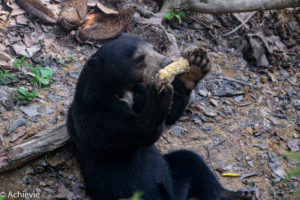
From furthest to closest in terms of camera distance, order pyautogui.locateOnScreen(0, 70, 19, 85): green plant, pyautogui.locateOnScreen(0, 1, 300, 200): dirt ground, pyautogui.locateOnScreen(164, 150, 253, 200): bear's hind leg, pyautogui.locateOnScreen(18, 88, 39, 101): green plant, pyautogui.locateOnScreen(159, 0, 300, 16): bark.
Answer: pyautogui.locateOnScreen(159, 0, 300, 16): bark → pyautogui.locateOnScreen(0, 70, 19, 85): green plant → pyautogui.locateOnScreen(18, 88, 39, 101): green plant → pyautogui.locateOnScreen(0, 1, 300, 200): dirt ground → pyautogui.locateOnScreen(164, 150, 253, 200): bear's hind leg

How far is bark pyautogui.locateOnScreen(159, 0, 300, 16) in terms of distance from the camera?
6.81m

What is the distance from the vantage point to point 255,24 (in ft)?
24.9

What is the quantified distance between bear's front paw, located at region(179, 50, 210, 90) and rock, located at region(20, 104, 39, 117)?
2002 millimetres

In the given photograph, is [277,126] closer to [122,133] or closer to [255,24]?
[255,24]

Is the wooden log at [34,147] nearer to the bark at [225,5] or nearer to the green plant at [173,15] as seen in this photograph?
the green plant at [173,15]

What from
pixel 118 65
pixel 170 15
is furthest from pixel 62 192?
pixel 170 15

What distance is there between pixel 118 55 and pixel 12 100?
193 cm

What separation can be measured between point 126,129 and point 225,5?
4363mm

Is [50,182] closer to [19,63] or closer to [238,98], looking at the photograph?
[19,63]

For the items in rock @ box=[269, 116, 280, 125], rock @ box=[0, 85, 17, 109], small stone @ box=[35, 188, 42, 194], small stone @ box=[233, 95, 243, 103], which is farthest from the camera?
small stone @ box=[233, 95, 243, 103]

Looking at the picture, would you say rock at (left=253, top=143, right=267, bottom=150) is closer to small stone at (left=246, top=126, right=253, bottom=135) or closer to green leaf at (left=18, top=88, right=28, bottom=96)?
small stone at (left=246, top=126, right=253, bottom=135)

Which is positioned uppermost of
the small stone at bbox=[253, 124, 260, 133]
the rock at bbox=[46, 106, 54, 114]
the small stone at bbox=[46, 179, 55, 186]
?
the small stone at bbox=[253, 124, 260, 133]

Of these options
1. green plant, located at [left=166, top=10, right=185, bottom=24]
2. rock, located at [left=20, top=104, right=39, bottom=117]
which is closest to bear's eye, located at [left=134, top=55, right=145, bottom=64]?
rock, located at [left=20, top=104, right=39, bottom=117]

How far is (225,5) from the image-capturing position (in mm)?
6816
